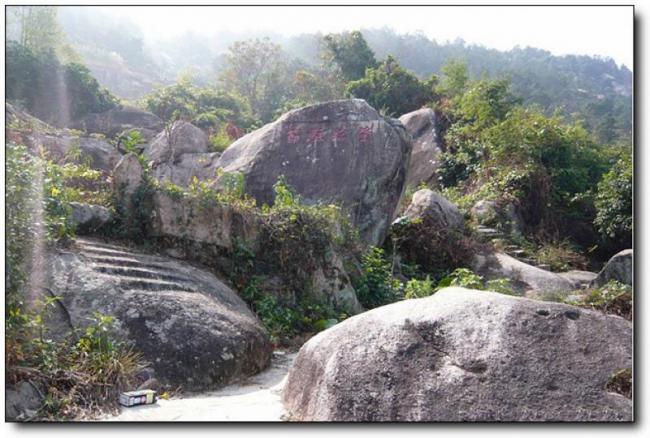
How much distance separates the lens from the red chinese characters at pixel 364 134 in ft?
30.7

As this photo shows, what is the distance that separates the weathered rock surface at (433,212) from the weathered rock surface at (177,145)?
15.1 ft

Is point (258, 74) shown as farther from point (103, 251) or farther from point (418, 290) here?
point (103, 251)

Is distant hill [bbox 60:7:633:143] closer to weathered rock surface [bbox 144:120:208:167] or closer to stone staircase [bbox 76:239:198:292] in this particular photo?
weathered rock surface [bbox 144:120:208:167]

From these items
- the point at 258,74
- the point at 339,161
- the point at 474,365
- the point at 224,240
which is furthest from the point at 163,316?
the point at 258,74

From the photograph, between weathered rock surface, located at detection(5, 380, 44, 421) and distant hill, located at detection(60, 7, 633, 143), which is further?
distant hill, located at detection(60, 7, 633, 143)

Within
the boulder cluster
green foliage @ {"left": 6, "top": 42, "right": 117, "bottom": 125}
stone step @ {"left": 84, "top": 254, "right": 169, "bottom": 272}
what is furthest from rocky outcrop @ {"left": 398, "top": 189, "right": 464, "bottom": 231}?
green foliage @ {"left": 6, "top": 42, "right": 117, "bottom": 125}

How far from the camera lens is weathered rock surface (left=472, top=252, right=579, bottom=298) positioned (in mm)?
9492

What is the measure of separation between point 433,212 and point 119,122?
9.70m

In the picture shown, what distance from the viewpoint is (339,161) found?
924cm

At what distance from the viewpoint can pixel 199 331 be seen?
201 inches

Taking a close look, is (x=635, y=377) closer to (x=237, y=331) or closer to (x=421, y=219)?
(x=237, y=331)

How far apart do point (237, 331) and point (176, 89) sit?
15947 mm

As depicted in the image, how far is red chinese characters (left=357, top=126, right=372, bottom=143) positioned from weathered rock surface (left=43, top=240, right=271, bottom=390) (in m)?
4.21

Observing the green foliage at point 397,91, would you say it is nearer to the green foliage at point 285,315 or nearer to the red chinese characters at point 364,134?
the red chinese characters at point 364,134
